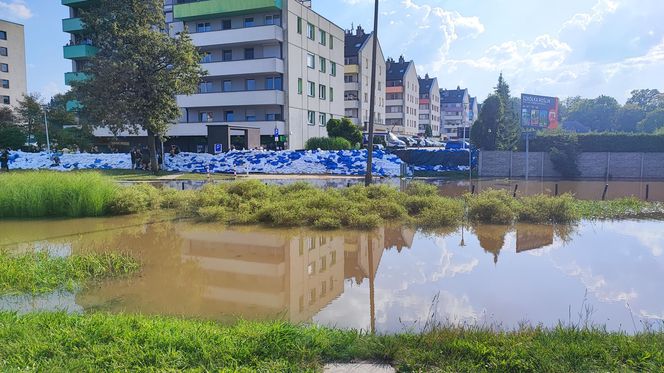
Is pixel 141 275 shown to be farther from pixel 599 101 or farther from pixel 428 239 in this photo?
pixel 599 101

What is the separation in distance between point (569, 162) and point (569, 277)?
23.1 metres

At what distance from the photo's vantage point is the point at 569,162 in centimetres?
2838

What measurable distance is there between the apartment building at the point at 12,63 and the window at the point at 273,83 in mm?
57844

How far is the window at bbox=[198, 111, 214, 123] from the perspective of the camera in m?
47.4

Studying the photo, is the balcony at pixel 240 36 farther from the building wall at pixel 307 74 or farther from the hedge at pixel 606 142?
the hedge at pixel 606 142

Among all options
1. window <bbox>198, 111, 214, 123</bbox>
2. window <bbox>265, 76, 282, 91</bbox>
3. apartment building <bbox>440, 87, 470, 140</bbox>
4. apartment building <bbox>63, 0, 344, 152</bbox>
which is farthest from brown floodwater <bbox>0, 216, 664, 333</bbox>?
apartment building <bbox>440, 87, 470, 140</bbox>

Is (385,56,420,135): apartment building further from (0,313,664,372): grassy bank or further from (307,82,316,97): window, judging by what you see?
(0,313,664,372): grassy bank

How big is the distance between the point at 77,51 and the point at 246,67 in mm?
22195

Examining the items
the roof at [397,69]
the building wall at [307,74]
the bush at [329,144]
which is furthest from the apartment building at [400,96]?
the bush at [329,144]

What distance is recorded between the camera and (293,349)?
4422 mm

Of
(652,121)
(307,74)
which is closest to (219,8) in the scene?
(307,74)

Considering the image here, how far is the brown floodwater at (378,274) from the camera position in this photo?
21.0ft

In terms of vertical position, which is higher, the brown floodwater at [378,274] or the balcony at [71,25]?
the balcony at [71,25]

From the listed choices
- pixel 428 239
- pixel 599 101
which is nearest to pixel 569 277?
pixel 428 239
